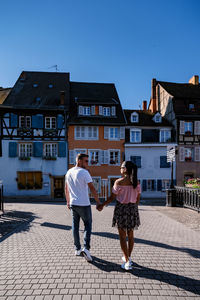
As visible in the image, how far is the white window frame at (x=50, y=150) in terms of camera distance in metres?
22.0

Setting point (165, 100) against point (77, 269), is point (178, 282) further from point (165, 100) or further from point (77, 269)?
point (165, 100)

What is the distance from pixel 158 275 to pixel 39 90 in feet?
79.7

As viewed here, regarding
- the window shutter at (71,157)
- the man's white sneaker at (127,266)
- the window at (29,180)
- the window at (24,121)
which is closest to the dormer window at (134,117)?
the window shutter at (71,157)

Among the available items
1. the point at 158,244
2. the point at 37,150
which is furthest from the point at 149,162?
the point at 158,244

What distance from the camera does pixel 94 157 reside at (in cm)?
2278

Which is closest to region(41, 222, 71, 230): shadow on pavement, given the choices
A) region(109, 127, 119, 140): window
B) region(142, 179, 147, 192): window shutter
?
region(109, 127, 119, 140): window

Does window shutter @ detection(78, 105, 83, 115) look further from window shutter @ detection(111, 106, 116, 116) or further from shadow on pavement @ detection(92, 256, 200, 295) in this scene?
shadow on pavement @ detection(92, 256, 200, 295)

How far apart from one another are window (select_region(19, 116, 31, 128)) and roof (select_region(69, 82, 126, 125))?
4.22 metres

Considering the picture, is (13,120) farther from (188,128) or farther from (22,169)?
(188,128)

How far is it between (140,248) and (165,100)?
23834 mm

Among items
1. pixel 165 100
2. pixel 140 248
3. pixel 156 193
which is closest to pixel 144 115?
pixel 165 100

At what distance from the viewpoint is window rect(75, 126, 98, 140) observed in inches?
889

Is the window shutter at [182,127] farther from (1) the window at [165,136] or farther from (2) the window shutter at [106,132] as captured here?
(2) the window shutter at [106,132]

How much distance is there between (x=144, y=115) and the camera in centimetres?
2566
